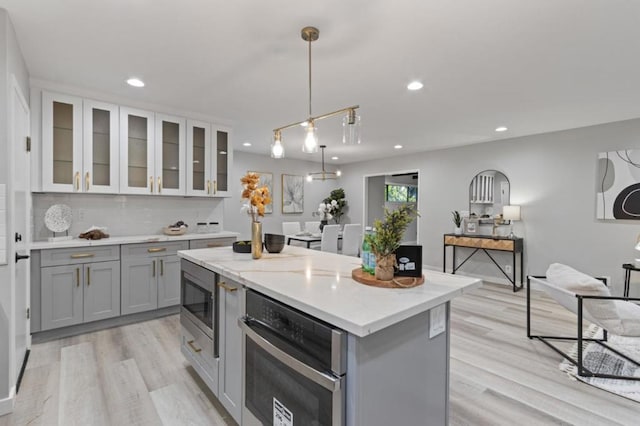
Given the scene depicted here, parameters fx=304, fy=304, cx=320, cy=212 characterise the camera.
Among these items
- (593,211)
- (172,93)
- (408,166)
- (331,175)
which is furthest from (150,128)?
(593,211)

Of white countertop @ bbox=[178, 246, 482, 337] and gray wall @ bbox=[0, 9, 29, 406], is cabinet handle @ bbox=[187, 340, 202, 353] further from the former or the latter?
gray wall @ bbox=[0, 9, 29, 406]

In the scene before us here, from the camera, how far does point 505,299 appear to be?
166 inches

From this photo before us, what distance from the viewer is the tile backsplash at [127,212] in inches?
125

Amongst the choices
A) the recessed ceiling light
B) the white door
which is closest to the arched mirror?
the recessed ceiling light

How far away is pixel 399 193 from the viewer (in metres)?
9.28

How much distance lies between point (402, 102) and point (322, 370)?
3.01m

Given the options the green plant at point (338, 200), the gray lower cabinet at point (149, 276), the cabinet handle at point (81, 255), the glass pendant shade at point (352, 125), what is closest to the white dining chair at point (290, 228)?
the green plant at point (338, 200)

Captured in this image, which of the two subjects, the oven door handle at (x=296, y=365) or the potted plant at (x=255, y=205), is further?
the potted plant at (x=255, y=205)

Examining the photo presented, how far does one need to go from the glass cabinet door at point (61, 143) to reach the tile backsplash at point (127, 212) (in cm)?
30

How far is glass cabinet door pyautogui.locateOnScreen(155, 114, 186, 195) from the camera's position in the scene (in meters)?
3.66

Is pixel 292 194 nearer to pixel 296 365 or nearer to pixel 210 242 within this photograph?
pixel 210 242

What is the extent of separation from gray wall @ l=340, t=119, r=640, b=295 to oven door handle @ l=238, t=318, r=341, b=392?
4847 mm

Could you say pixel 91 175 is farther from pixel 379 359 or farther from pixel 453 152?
pixel 453 152

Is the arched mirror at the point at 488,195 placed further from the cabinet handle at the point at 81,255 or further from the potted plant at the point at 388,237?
the cabinet handle at the point at 81,255
